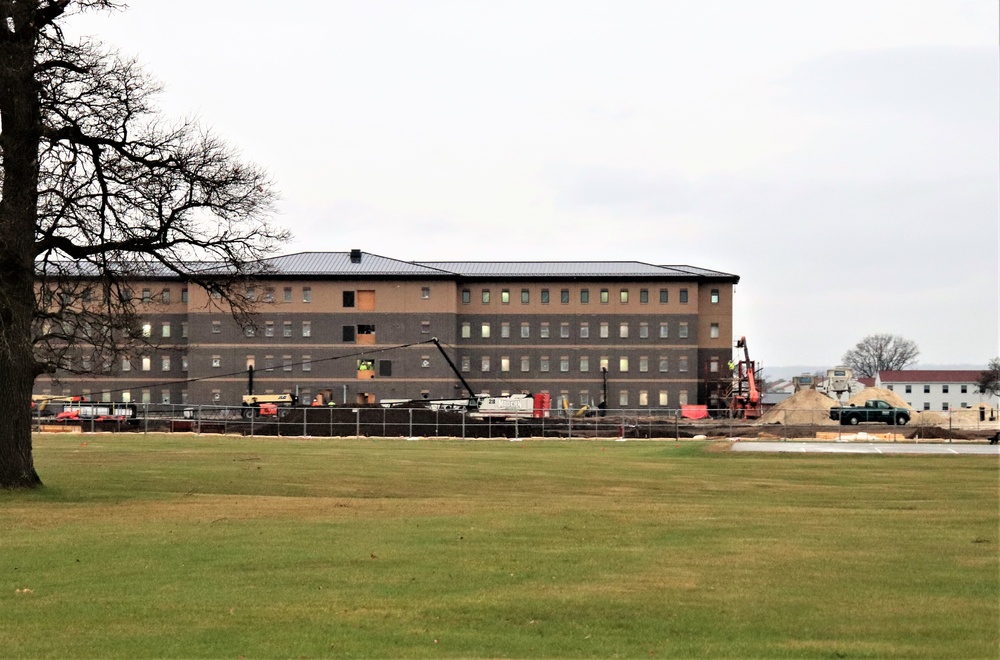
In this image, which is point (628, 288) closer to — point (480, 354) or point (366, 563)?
point (480, 354)

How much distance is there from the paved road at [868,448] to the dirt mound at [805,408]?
44017 millimetres

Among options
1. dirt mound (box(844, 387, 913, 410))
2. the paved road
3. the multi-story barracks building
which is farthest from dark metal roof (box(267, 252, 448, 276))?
the paved road

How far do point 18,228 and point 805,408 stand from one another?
89006 mm

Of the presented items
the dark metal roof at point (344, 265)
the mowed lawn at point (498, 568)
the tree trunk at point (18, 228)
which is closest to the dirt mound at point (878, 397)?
the dark metal roof at point (344, 265)

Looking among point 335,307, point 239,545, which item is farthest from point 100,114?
point 335,307

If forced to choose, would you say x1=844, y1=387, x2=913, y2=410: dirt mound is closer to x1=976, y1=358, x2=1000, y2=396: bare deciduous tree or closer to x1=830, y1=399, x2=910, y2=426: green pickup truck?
x1=830, y1=399, x2=910, y2=426: green pickup truck

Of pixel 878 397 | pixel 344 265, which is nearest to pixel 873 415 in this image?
pixel 878 397

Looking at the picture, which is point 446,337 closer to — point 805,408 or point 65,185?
point 805,408

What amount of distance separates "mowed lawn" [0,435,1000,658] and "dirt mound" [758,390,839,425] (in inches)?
2773

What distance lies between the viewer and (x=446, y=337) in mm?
119125

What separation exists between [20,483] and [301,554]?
14.1m

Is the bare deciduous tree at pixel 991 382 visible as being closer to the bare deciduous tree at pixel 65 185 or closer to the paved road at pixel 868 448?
the paved road at pixel 868 448

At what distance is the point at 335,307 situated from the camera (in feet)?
389

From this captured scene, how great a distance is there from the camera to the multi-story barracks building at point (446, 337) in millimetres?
118000
